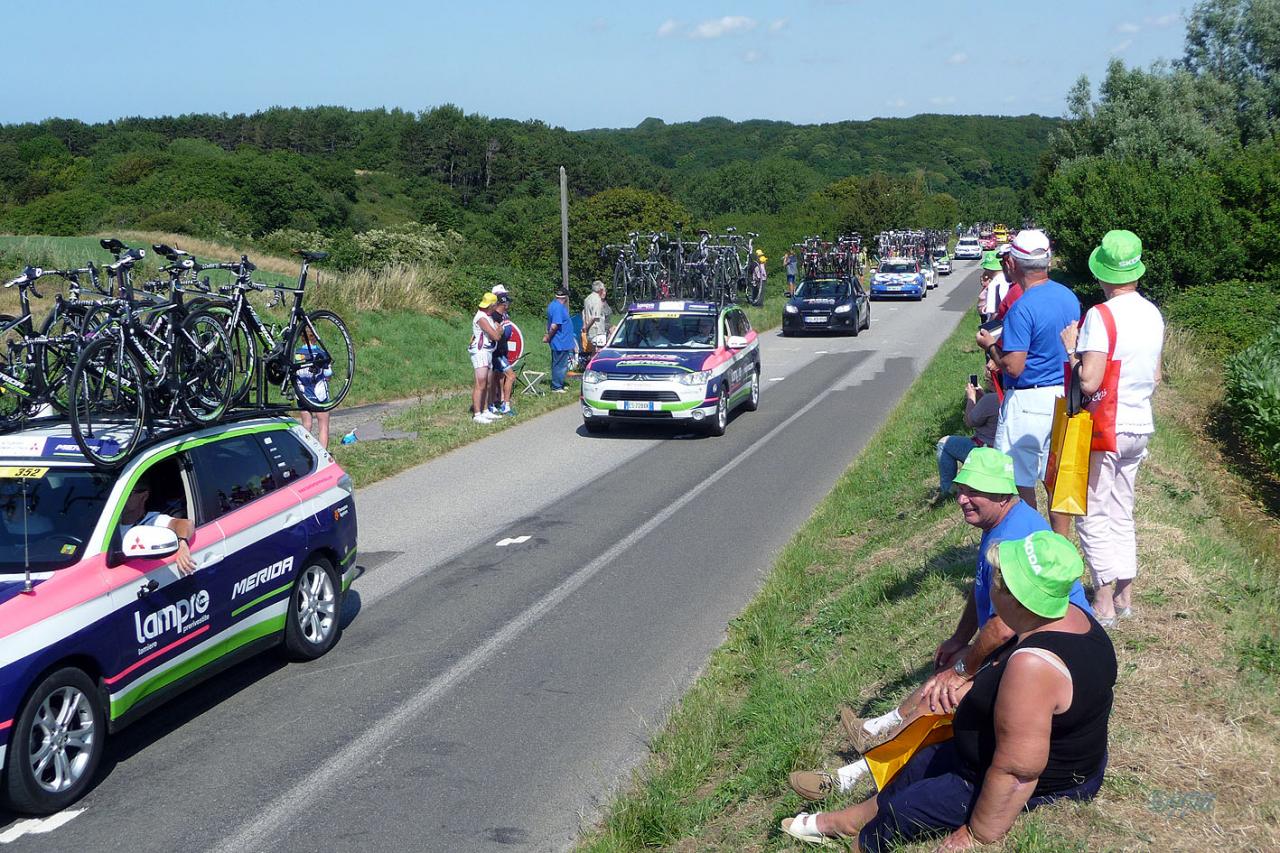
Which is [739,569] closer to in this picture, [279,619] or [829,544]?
[829,544]

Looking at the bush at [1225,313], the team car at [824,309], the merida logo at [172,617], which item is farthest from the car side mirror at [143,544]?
the team car at [824,309]

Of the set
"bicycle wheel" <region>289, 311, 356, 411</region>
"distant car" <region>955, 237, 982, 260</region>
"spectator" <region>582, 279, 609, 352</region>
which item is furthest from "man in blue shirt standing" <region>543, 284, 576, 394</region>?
"distant car" <region>955, 237, 982, 260</region>

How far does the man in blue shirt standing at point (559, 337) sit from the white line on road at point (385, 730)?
9.29m

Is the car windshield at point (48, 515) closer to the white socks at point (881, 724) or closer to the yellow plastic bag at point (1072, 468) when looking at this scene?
the white socks at point (881, 724)

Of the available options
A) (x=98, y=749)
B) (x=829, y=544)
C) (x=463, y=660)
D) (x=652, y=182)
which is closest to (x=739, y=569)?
(x=829, y=544)

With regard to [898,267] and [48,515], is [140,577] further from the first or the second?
[898,267]

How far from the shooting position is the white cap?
6895 mm

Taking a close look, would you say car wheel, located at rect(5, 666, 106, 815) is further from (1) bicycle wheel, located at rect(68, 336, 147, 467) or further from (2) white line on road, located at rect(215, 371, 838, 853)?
(1) bicycle wheel, located at rect(68, 336, 147, 467)

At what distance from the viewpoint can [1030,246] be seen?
6926 mm

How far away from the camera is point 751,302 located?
4000 cm

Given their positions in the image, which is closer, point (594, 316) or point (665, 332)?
point (665, 332)

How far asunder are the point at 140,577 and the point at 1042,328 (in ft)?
16.8

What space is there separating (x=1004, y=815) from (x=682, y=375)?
12.8 metres

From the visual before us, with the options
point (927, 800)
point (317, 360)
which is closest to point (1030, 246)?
point (927, 800)
